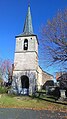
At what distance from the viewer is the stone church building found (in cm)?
3292

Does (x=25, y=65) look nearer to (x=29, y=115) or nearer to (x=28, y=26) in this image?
(x=28, y=26)

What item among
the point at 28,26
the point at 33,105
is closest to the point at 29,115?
the point at 33,105

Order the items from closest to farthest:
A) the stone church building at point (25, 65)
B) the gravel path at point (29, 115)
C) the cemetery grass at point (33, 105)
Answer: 1. the gravel path at point (29, 115)
2. the cemetery grass at point (33, 105)
3. the stone church building at point (25, 65)

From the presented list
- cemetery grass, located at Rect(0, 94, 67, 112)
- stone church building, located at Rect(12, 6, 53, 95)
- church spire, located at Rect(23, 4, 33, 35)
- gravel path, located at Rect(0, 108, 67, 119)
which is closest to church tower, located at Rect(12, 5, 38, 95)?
stone church building, located at Rect(12, 6, 53, 95)

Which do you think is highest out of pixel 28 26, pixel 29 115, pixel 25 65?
pixel 28 26

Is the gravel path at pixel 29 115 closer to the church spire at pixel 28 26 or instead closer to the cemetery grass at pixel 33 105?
the cemetery grass at pixel 33 105

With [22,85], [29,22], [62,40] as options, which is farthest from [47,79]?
[62,40]

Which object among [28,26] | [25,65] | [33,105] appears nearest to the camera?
[33,105]

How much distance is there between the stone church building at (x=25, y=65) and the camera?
1296 inches

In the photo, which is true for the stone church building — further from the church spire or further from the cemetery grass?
the cemetery grass

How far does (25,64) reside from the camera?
33781 mm

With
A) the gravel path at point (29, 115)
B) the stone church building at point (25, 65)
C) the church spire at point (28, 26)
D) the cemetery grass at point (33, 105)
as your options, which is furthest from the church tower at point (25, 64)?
the gravel path at point (29, 115)

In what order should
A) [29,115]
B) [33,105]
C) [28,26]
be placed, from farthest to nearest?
[28,26] → [33,105] → [29,115]

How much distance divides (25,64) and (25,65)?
0.66 ft
